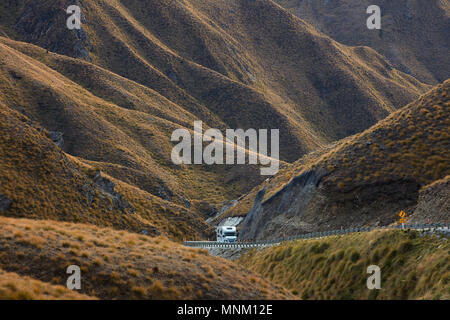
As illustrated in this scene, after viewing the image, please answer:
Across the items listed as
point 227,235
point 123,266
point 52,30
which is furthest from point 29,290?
point 52,30

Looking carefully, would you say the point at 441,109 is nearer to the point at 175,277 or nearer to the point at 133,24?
the point at 175,277

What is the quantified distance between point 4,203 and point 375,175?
36.3 metres

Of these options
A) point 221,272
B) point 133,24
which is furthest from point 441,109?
point 133,24

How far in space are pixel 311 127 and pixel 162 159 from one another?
8008cm

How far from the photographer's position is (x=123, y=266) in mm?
23359

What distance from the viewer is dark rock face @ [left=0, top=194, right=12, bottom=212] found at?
54125 millimetres

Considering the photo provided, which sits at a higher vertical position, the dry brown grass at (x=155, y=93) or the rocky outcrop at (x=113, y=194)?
the dry brown grass at (x=155, y=93)

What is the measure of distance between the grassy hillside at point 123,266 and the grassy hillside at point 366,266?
17.2 feet

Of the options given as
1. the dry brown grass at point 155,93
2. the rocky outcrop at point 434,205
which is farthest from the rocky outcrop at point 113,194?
the rocky outcrop at point 434,205

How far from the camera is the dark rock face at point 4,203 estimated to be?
54125 millimetres

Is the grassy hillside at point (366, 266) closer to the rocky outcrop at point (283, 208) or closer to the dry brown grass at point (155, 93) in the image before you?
the rocky outcrop at point (283, 208)

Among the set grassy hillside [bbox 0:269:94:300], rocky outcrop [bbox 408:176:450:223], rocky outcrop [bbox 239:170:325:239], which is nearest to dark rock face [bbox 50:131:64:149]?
rocky outcrop [bbox 239:170:325:239]

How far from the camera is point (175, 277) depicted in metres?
23.2
